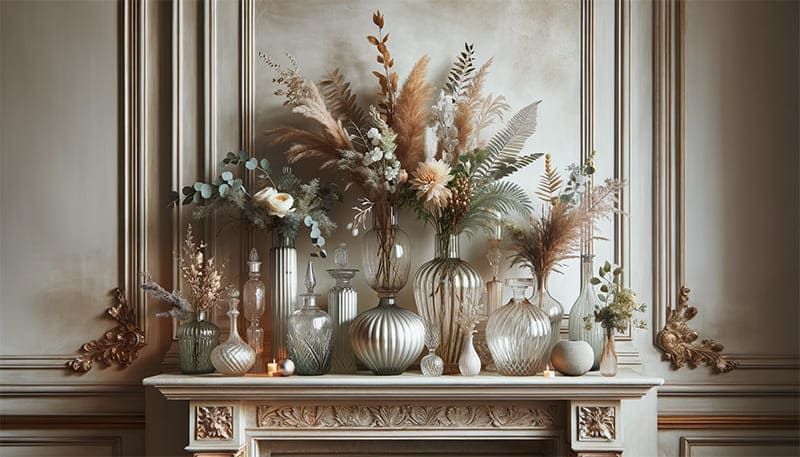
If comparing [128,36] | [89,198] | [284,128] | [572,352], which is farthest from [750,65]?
[89,198]

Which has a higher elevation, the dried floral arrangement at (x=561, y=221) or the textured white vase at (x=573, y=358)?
the dried floral arrangement at (x=561, y=221)

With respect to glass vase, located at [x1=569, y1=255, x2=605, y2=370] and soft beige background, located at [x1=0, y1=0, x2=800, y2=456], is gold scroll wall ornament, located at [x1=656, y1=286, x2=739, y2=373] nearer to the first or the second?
soft beige background, located at [x1=0, y1=0, x2=800, y2=456]

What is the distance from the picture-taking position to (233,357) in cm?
257

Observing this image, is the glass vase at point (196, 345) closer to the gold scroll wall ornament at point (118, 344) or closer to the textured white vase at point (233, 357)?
the textured white vase at point (233, 357)

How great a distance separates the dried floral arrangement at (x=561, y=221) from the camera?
2672 millimetres

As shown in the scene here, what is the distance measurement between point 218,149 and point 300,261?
536 millimetres

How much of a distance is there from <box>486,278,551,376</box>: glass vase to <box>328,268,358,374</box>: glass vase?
50 cm

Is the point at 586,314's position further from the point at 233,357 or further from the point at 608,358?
the point at 233,357

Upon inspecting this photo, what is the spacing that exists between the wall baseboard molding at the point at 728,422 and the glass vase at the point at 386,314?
1.05 meters

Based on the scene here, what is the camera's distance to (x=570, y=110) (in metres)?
2.95

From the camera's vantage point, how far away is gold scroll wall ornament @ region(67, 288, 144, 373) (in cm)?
288

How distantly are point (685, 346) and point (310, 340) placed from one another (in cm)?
143

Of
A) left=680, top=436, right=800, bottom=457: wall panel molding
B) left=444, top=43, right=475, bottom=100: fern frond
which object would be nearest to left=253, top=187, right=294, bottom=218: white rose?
left=444, top=43, right=475, bottom=100: fern frond

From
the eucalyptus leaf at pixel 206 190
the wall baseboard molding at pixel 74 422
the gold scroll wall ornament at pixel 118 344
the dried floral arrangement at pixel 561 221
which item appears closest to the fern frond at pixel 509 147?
the dried floral arrangement at pixel 561 221
